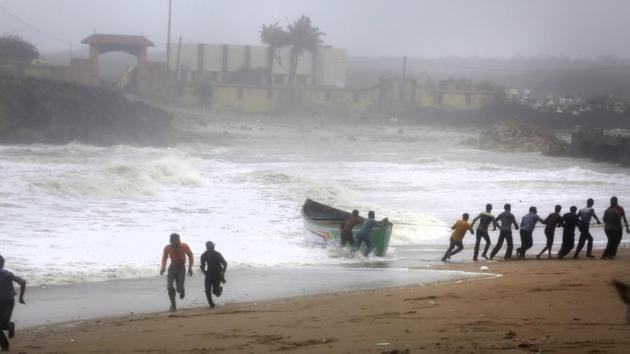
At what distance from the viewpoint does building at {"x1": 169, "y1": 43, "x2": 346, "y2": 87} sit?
103m

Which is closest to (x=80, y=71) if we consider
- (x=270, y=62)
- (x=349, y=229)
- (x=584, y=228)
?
(x=270, y=62)

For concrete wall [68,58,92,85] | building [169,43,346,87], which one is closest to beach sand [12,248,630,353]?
concrete wall [68,58,92,85]

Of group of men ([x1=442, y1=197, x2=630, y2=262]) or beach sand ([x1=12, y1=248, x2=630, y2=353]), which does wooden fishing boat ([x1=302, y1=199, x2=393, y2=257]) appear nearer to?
group of men ([x1=442, y1=197, x2=630, y2=262])

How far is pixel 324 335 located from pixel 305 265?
32.4ft

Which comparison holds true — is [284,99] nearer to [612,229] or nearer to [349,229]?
[349,229]

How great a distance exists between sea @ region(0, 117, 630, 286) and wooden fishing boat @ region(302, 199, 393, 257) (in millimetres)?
266

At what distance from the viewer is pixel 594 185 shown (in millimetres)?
44188

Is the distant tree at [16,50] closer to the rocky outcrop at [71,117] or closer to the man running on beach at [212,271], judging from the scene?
the rocky outcrop at [71,117]

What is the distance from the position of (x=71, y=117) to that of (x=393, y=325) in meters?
53.2

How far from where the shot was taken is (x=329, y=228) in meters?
22.7

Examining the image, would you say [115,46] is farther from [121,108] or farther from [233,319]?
[233,319]

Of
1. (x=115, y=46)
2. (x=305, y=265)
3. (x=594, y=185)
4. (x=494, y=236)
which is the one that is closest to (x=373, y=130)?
(x=115, y=46)

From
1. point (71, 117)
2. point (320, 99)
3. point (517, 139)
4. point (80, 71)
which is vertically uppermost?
point (80, 71)

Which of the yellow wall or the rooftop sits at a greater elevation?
the rooftop
